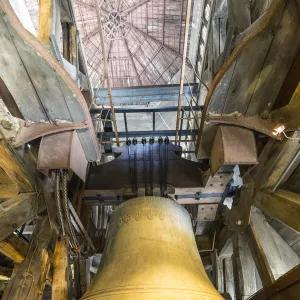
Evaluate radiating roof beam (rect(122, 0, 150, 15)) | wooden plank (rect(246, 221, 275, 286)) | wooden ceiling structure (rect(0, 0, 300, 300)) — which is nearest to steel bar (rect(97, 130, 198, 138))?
Answer: wooden ceiling structure (rect(0, 0, 300, 300))

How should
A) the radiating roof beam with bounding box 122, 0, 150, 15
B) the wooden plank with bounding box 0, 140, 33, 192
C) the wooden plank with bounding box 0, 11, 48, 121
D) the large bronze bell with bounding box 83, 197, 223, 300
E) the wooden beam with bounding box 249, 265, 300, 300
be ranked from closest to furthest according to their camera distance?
1. the large bronze bell with bounding box 83, 197, 223, 300
2. the wooden beam with bounding box 249, 265, 300, 300
3. the wooden plank with bounding box 0, 11, 48, 121
4. the wooden plank with bounding box 0, 140, 33, 192
5. the radiating roof beam with bounding box 122, 0, 150, 15

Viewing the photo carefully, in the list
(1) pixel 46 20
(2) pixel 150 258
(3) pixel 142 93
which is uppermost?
(3) pixel 142 93

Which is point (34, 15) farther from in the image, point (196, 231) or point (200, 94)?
point (196, 231)

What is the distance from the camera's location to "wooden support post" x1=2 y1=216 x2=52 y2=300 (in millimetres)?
2574

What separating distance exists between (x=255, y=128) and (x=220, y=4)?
212 cm

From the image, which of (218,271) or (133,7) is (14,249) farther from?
(133,7)

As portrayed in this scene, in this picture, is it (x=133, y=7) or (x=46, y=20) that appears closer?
(x=46, y=20)

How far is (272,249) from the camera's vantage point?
2762mm

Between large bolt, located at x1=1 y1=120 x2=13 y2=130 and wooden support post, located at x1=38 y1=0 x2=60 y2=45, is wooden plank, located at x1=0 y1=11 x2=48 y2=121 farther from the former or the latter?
wooden support post, located at x1=38 y1=0 x2=60 y2=45

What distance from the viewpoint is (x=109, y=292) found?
191cm

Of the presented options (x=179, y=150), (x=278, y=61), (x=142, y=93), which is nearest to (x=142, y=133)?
(x=179, y=150)

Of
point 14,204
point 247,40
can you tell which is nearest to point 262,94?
point 247,40

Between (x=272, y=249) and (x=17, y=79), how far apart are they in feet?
9.24

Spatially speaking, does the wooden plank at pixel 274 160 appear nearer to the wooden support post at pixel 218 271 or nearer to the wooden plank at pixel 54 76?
the wooden plank at pixel 54 76
